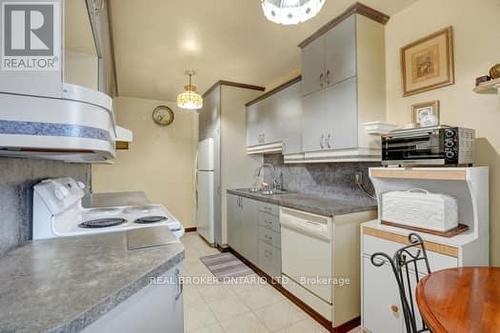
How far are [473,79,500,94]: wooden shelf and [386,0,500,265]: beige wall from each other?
0.10m

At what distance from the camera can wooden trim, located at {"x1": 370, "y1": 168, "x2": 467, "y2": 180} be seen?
1.40 metres

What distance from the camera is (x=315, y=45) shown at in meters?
2.35

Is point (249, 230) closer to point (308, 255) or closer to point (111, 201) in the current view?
point (308, 255)

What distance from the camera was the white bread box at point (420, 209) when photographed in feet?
4.78

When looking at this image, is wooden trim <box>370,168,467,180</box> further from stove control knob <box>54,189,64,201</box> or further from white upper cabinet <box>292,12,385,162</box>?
stove control knob <box>54,189,64,201</box>

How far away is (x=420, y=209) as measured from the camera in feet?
5.08

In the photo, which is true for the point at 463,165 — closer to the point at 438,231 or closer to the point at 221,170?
the point at 438,231

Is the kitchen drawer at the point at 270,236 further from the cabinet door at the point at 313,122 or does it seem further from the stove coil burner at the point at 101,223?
the stove coil burner at the point at 101,223

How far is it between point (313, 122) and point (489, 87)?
1234 mm

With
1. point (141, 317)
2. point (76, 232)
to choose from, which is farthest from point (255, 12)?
point (141, 317)

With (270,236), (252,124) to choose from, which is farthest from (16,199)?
(252,124)

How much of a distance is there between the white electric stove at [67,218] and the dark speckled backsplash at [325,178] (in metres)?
1.67

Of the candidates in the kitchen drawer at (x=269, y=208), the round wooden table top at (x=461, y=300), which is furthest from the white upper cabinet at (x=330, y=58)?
the round wooden table top at (x=461, y=300)

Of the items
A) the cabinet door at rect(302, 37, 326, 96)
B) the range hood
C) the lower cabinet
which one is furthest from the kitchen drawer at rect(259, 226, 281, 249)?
the range hood
